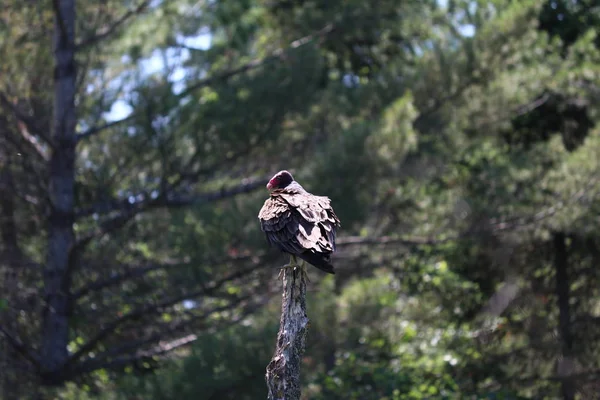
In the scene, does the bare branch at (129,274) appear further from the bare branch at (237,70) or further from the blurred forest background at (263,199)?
the bare branch at (237,70)

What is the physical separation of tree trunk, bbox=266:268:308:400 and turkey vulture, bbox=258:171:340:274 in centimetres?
24

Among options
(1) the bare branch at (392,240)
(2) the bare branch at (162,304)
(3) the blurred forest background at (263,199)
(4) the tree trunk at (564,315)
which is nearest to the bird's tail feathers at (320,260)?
(3) the blurred forest background at (263,199)

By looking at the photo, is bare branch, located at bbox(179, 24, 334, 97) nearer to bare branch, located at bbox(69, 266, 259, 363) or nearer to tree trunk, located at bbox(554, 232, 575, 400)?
bare branch, located at bbox(69, 266, 259, 363)

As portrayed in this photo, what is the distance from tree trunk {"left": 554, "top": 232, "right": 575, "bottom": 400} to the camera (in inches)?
436

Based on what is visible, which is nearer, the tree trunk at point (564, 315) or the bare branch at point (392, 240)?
the bare branch at point (392, 240)

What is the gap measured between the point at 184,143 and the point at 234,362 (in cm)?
301

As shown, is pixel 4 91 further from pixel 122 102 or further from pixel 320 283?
pixel 320 283

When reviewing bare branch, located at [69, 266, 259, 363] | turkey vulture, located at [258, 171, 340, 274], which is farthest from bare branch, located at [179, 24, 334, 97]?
turkey vulture, located at [258, 171, 340, 274]

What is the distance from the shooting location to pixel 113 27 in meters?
11.1

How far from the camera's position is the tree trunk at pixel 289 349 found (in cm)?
439

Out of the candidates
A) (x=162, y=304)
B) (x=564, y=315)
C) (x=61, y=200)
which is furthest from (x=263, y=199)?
(x=564, y=315)

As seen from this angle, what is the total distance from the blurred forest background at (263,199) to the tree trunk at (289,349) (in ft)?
16.8

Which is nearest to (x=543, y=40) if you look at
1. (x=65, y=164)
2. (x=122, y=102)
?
(x=122, y=102)

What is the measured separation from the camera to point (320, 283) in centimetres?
1201
